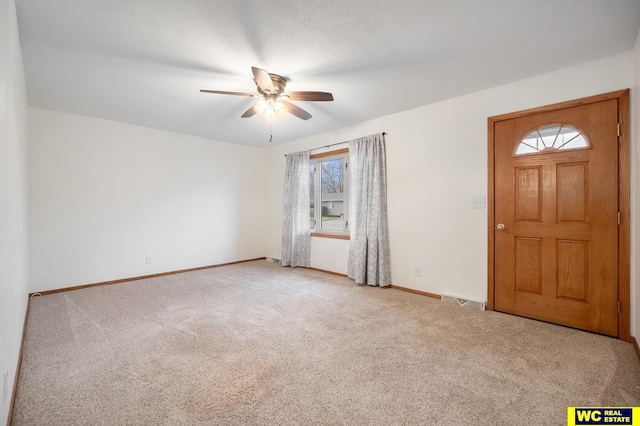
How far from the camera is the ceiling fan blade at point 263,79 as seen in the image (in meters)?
2.16

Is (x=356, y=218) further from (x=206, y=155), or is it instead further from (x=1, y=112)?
(x=1, y=112)

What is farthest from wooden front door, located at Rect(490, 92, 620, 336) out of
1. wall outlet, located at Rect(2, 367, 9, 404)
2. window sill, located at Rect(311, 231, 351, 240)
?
wall outlet, located at Rect(2, 367, 9, 404)

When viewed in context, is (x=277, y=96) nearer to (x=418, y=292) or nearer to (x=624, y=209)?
(x=418, y=292)

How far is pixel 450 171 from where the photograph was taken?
10.8 feet

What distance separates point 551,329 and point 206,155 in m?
5.33

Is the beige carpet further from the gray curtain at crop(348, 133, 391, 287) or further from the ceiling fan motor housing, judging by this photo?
the ceiling fan motor housing

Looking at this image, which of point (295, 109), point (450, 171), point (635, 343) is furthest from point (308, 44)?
point (635, 343)

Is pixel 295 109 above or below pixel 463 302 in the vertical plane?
above

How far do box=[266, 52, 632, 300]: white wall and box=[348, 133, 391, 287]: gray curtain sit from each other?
0.11 metres

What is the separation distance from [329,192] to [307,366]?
11.1 ft

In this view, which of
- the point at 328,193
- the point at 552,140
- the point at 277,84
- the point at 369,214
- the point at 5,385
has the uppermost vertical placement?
the point at 277,84

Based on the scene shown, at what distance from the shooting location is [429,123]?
347 centimetres

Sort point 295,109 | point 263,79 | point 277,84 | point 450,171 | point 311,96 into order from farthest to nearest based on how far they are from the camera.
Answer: point 450,171 < point 295,109 < point 277,84 < point 311,96 < point 263,79

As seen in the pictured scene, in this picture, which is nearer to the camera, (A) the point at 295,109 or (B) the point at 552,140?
(B) the point at 552,140
